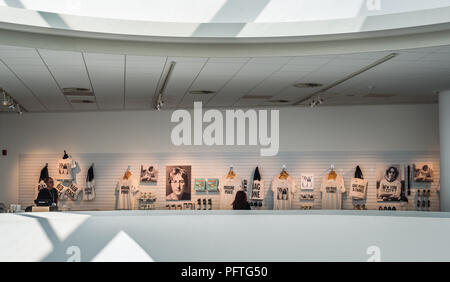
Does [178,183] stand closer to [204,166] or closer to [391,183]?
[204,166]

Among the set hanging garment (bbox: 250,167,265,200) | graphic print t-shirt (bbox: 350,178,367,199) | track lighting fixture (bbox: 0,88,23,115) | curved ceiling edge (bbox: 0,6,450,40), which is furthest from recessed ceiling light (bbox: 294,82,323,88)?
track lighting fixture (bbox: 0,88,23,115)

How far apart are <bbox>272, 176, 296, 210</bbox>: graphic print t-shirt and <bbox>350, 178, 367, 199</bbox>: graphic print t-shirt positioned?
3.98 feet

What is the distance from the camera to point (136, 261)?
5.06 metres

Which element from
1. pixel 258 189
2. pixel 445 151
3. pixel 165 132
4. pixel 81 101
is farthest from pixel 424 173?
pixel 81 101

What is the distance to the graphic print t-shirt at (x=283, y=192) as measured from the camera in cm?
1074

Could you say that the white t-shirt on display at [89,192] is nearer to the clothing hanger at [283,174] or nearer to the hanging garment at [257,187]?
the hanging garment at [257,187]

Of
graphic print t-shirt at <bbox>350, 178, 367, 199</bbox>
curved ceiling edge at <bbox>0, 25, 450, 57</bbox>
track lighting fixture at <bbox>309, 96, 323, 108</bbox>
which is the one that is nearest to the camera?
curved ceiling edge at <bbox>0, 25, 450, 57</bbox>

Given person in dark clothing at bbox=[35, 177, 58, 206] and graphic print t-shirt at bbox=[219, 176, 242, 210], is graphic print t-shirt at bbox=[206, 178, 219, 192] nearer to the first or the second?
graphic print t-shirt at bbox=[219, 176, 242, 210]

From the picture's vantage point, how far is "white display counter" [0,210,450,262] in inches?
200

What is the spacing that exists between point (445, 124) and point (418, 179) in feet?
8.53
